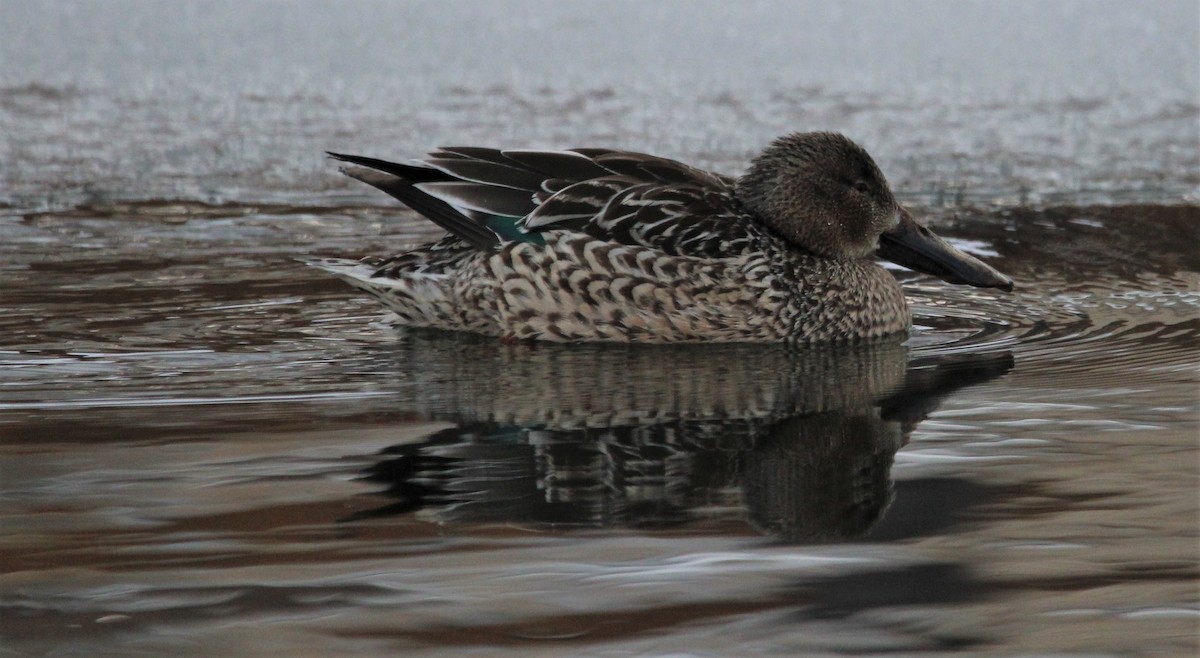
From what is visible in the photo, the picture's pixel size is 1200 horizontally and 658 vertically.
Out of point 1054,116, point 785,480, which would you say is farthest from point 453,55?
point 785,480

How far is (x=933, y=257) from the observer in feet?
20.8

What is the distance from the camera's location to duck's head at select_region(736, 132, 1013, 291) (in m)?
6.24

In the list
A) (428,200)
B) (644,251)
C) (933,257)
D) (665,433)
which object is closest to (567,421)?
(665,433)

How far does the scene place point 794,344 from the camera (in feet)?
19.6

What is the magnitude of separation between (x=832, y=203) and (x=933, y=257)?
45cm

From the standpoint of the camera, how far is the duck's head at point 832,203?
20.5 feet

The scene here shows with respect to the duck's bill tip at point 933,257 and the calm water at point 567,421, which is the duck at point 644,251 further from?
the calm water at point 567,421

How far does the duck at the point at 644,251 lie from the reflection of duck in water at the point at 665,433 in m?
0.13

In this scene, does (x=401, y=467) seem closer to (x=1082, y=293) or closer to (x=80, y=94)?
(x=1082, y=293)

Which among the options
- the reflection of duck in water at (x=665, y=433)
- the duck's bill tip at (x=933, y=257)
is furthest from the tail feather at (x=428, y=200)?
the duck's bill tip at (x=933, y=257)

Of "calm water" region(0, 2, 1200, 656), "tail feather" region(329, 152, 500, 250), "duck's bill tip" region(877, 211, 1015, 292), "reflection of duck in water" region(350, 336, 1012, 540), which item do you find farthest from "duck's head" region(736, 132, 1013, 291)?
"tail feather" region(329, 152, 500, 250)

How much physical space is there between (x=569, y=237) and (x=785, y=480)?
218cm

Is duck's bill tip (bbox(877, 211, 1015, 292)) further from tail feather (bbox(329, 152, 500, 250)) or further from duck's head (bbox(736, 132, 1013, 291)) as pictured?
tail feather (bbox(329, 152, 500, 250))

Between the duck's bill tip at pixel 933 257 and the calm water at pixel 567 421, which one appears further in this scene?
the duck's bill tip at pixel 933 257
